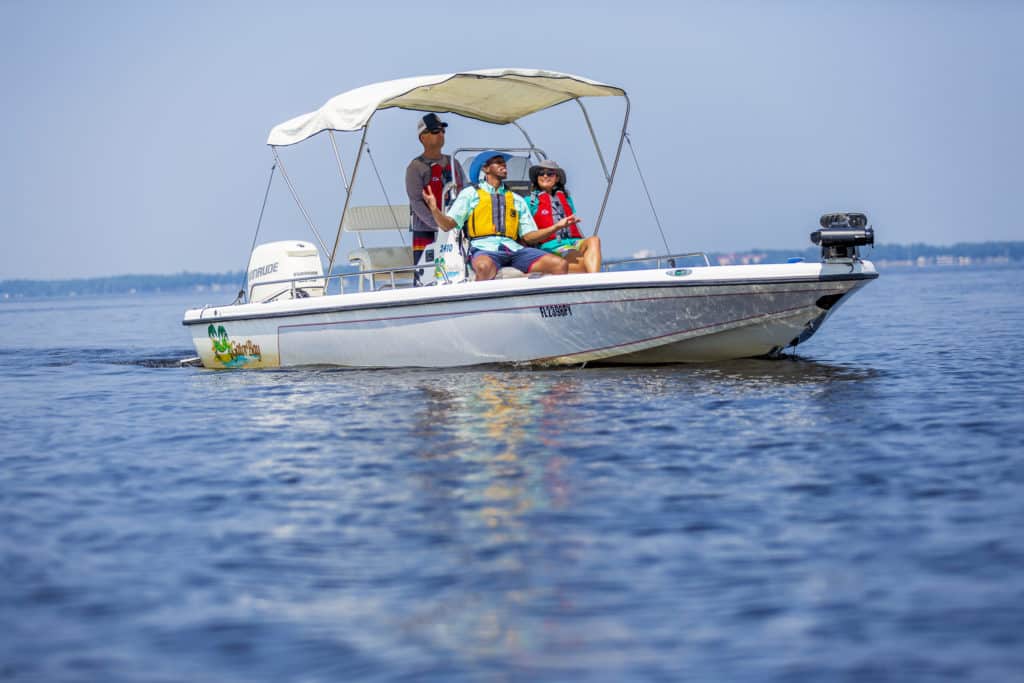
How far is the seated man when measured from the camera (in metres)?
11.5

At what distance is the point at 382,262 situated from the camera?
12961 mm

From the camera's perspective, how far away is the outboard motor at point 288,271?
1300 cm

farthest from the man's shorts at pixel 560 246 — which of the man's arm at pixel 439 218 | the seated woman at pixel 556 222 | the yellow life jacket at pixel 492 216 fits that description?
the man's arm at pixel 439 218

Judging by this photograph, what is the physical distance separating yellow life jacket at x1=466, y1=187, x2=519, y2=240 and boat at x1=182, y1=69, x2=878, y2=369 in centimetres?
26

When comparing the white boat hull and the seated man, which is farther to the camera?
the seated man

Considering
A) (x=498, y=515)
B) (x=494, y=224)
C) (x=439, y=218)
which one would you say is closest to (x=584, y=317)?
(x=494, y=224)

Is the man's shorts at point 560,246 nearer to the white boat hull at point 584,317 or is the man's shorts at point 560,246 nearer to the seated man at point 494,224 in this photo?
the seated man at point 494,224

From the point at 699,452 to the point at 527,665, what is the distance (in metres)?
3.53

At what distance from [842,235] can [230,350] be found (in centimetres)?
686

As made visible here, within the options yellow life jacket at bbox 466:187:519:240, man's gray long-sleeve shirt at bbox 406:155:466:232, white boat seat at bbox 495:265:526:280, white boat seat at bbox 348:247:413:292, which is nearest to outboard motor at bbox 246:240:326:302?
white boat seat at bbox 348:247:413:292

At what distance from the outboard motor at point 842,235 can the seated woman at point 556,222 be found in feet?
7.02

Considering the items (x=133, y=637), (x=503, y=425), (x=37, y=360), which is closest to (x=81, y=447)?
(x=503, y=425)

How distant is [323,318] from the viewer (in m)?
12.3

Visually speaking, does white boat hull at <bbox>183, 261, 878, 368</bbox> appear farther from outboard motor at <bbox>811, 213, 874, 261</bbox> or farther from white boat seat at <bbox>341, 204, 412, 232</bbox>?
white boat seat at <bbox>341, 204, 412, 232</bbox>
